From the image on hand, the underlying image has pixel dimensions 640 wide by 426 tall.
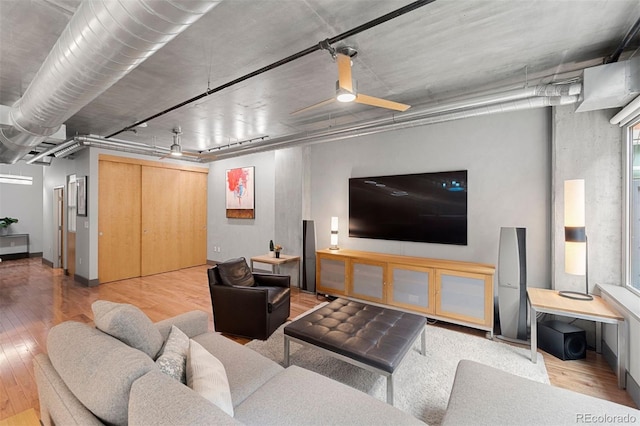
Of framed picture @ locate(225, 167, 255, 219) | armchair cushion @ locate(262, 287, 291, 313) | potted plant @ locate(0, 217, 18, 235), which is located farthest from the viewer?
potted plant @ locate(0, 217, 18, 235)

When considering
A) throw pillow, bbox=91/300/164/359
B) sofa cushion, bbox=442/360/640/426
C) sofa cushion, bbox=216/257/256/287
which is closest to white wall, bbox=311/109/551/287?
sofa cushion, bbox=216/257/256/287

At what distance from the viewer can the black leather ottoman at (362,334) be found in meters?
2.00

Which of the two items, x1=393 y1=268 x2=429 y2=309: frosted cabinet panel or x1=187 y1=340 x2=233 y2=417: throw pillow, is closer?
x1=187 y1=340 x2=233 y2=417: throw pillow

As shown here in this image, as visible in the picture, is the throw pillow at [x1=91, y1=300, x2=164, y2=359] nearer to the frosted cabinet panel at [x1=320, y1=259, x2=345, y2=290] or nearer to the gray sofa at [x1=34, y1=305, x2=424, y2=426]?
the gray sofa at [x1=34, y1=305, x2=424, y2=426]

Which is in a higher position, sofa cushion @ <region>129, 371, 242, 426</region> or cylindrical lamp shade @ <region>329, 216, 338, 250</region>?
cylindrical lamp shade @ <region>329, 216, 338, 250</region>

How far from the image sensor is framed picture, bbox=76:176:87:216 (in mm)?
5504

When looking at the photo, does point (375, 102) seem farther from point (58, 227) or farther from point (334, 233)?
point (58, 227)

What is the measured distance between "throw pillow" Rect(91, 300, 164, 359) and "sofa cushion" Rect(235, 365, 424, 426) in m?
0.58

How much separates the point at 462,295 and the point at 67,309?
5.54 m

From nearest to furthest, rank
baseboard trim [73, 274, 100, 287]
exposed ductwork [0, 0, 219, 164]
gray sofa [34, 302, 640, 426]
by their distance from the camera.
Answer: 1. gray sofa [34, 302, 640, 426]
2. exposed ductwork [0, 0, 219, 164]
3. baseboard trim [73, 274, 100, 287]

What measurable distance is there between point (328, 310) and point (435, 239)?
2.05m

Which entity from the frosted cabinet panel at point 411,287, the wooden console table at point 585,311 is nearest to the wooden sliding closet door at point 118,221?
the frosted cabinet panel at point 411,287

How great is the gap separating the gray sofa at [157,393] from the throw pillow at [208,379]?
0.16m

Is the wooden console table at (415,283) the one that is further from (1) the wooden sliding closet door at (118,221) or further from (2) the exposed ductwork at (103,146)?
(1) the wooden sliding closet door at (118,221)
